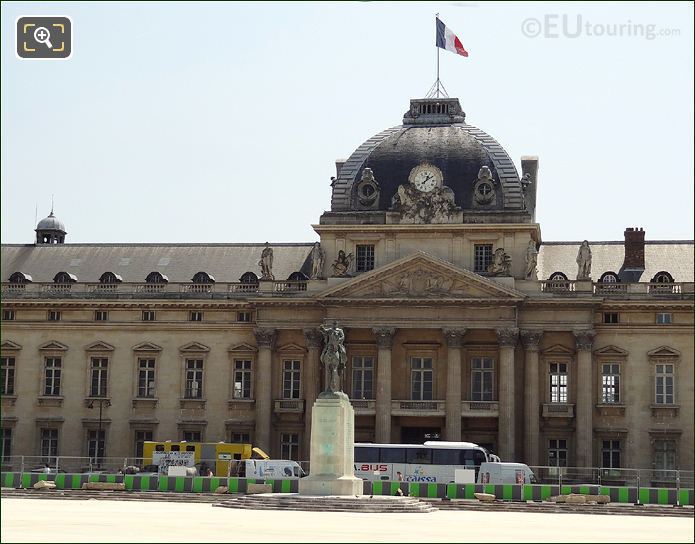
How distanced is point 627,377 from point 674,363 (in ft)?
8.93

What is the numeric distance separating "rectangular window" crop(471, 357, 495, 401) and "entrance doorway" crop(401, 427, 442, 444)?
2.90 metres

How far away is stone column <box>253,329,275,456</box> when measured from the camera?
8056 cm


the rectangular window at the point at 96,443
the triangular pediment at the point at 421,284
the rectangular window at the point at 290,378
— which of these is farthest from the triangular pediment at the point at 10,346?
the triangular pediment at the point at 421,284

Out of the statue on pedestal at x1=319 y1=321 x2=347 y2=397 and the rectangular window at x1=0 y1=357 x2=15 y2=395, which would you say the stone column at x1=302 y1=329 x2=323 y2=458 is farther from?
the statue on pedestal at x1=319 y1=321 x2=347 y2=397

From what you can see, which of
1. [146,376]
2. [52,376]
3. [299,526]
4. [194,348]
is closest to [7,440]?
[52,376]

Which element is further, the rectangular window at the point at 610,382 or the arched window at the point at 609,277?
the arched window at the point at 609,277

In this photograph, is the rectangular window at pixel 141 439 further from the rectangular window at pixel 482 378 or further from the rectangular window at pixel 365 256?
the rectangular window at pixel 482 378

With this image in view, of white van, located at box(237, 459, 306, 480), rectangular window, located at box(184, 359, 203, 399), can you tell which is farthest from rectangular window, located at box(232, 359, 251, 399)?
white van, located at box(237, 459, 306, 480)

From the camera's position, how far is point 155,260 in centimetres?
8906

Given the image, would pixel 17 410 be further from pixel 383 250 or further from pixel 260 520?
pixel 260 520

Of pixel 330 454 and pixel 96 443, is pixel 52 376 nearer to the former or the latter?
pixel 96 443

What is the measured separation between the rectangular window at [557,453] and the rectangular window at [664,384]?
231 inches

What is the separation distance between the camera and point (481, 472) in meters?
68.4

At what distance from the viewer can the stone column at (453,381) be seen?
7775 centimetres
